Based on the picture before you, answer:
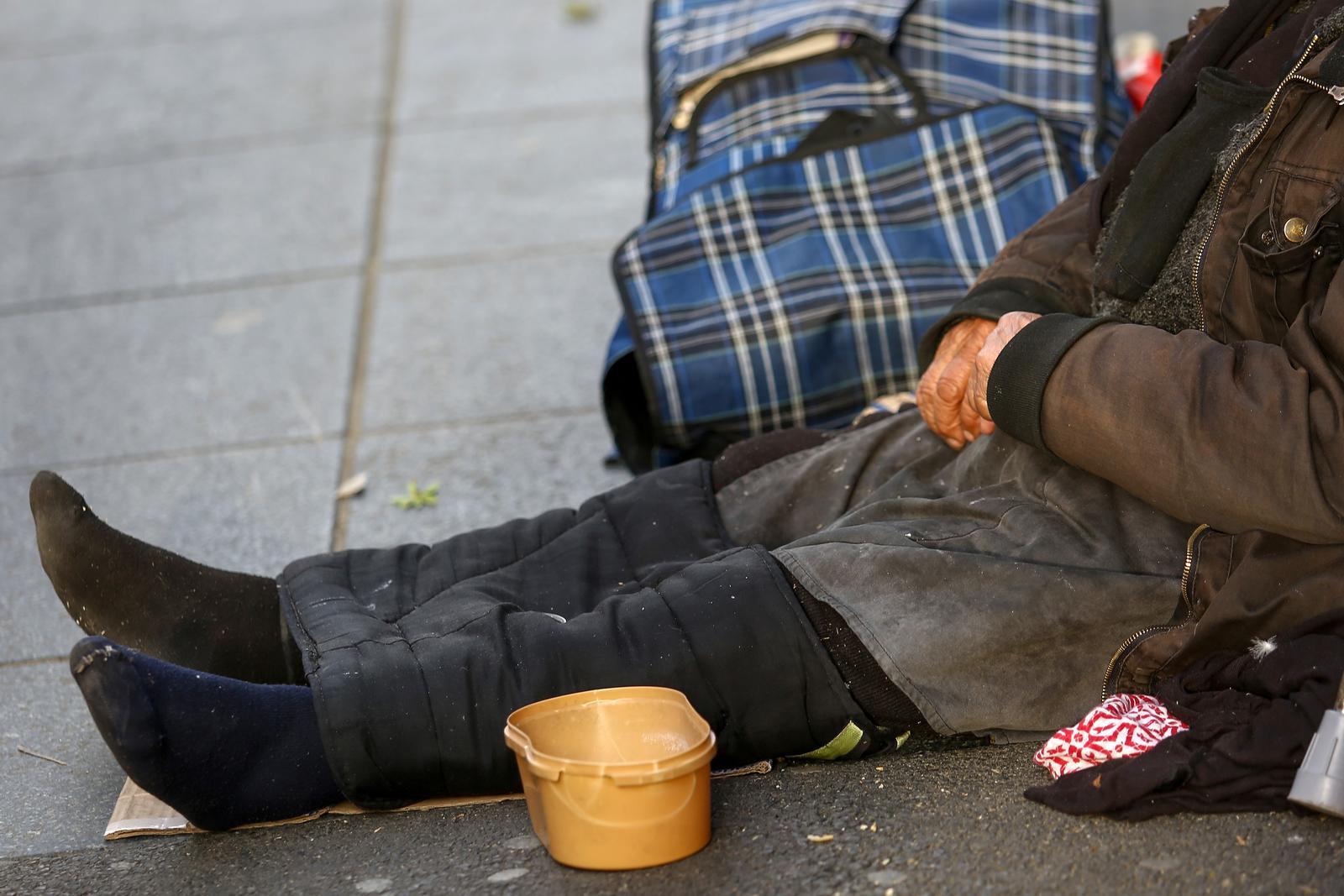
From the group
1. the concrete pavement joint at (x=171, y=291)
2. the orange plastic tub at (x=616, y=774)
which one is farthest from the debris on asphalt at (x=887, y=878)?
the concrete pavement joint at (x=171, y=291)

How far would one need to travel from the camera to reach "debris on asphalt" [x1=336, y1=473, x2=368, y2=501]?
3307 mm

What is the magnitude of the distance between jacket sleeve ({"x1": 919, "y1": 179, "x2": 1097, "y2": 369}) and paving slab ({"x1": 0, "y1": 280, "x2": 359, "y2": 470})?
1718 mm

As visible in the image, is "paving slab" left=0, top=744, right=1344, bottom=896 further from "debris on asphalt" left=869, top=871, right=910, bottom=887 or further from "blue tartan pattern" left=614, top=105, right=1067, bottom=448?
"blue tartan pattern" left=614, top=105, right=1067, bottom=448

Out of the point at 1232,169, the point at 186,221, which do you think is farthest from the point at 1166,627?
the point at 186,221

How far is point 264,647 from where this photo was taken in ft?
7.42

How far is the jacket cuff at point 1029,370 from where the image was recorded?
79.7 inches

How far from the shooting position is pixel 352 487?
131 inches

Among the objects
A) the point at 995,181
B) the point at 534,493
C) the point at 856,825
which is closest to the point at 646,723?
the point at 856,825

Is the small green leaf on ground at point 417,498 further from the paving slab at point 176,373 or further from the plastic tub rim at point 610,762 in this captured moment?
the plastic tub rim at point 610,762

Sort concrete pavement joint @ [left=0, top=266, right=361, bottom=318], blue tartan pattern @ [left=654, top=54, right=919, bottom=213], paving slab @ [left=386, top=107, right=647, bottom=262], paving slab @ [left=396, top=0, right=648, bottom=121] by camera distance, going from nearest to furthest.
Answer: blue tartan pattern @ [left=654, top=54, right=919, bottom=213]
concrete pavement joint @ [left=0, top=266, right=361, bottom=318]
paving slab @ [left=386, top=107, right=647, bottom=262]
paving slab @ [left=396, top=0, right=648, bottom=121]

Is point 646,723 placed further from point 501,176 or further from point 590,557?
point 501,176

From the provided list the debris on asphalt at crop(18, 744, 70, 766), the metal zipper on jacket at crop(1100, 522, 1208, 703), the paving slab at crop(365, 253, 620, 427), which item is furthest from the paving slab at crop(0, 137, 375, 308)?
the metal zipper on jacket at crop(1100, 522, 1208, 703)

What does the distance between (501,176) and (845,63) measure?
174 centimetres

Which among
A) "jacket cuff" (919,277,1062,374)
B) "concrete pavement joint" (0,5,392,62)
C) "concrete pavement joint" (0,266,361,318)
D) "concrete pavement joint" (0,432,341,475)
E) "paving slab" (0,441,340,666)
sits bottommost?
"paving slab" (0,441,340,666)
